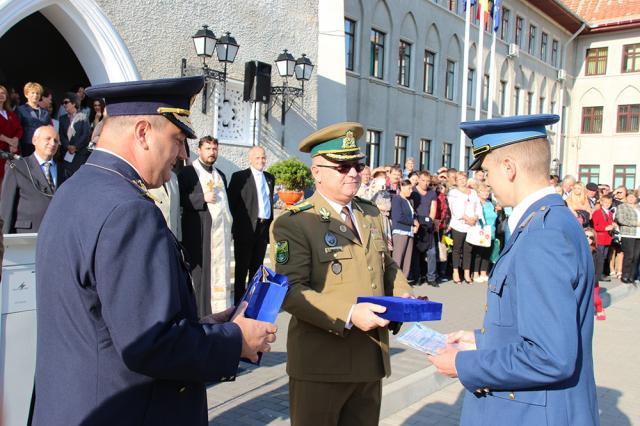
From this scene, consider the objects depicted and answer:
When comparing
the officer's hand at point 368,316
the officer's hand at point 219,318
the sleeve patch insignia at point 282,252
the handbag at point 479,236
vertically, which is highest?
the sleeve patch insignia at point 282,252

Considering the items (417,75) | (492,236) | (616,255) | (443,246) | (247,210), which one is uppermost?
(417,75)

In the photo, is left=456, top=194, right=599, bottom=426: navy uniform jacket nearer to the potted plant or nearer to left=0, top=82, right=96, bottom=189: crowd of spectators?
left=0, top=82, right=96, bottom=189: crowd of spectators

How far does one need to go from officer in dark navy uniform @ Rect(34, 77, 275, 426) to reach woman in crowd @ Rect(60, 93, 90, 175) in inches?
272

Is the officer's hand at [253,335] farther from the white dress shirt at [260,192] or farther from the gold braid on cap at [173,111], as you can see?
the white dress shirt at [260,192]

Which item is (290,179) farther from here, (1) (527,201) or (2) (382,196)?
(1) (527,201)

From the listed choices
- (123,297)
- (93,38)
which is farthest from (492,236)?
(123,297)

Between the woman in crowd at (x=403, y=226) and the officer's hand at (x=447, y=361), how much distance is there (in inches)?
310

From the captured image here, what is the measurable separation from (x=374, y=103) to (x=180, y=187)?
16.4 m

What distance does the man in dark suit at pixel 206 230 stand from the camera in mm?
6414

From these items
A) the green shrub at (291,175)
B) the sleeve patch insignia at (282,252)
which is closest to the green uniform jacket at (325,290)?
the sleeve patch insignia at (282,252)

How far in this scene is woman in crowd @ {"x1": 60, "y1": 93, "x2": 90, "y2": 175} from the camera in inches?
331

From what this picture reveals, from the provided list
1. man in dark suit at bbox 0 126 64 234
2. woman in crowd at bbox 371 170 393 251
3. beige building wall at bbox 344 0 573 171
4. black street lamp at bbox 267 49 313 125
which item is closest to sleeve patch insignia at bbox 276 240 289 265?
man in dark suit at bbox 0 126 64 234

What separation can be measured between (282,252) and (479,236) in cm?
893

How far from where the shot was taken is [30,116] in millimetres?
8188
